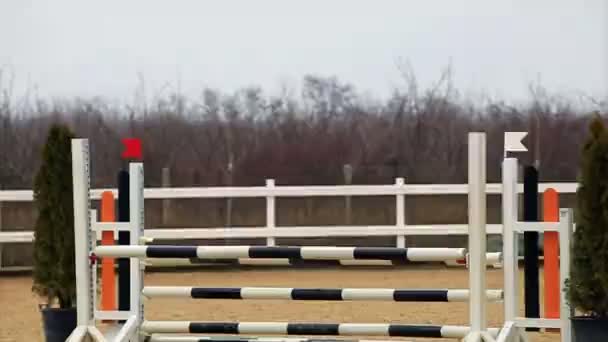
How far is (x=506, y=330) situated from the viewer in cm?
564

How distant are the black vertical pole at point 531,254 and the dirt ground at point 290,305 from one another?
1.83 m

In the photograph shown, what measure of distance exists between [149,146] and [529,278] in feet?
45.6

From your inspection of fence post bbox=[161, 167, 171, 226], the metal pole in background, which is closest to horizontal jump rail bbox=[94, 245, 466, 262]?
the metal pole in background

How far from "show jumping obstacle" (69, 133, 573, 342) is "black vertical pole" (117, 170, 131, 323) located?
0.02 m

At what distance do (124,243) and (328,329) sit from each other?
1.39 meters

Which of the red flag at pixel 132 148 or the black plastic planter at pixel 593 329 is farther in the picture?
the red flag at pixel 132 148

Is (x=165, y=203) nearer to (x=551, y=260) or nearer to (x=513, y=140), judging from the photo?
(x=513, y=140)

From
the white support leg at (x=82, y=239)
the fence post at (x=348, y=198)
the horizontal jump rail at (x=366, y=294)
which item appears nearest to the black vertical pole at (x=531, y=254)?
the horizontal jump rail at (x=366, y=294)

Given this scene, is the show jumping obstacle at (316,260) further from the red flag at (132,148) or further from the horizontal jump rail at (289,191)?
the horizontal jump rail at (289,191)

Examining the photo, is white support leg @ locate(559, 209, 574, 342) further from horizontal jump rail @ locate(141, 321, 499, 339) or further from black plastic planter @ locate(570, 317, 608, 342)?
horizontal jump rail @ locate(141, 321, 499, 339)

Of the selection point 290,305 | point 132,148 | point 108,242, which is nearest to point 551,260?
point 132,148

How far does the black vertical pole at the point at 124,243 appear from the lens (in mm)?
6270

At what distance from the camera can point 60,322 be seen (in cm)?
659

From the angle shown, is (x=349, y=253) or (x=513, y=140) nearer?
(x=349, y=253)
